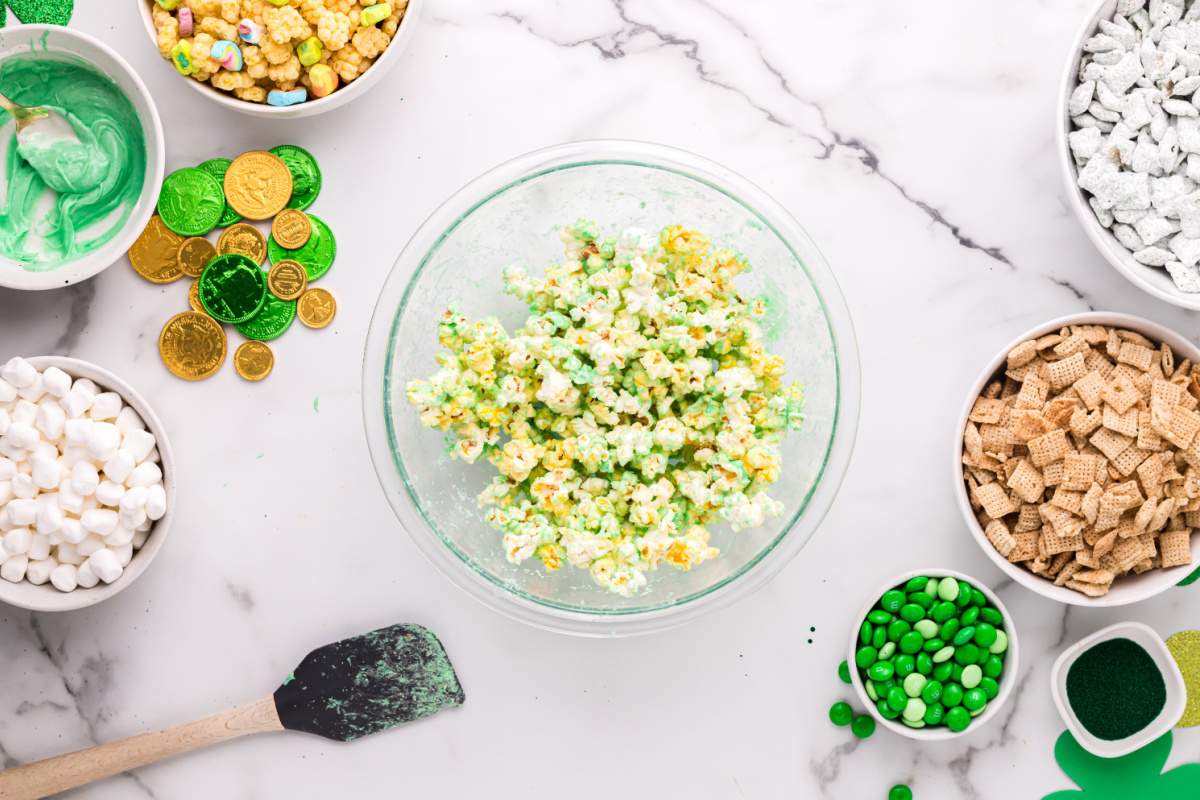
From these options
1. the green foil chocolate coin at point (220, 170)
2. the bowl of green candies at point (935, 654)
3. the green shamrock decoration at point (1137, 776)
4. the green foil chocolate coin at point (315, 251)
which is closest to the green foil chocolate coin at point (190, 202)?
the green foil chocolate coin at point (220, 170)

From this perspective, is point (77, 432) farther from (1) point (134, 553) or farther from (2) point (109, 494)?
(1) point (134, 553)

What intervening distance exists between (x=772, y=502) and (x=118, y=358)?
3.68 feet

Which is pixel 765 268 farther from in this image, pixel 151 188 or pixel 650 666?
pixel 151 188

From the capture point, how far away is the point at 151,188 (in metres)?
1.51

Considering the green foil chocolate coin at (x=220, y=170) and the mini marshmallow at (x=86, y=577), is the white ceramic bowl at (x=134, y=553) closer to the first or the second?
the mini marshmallow at (x=86, y=577)

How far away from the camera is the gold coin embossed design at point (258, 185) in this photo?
1.59 metres

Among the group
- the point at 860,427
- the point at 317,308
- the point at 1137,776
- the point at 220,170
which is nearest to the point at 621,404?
the point at 860,427

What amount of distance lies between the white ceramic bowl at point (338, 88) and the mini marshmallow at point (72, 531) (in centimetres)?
68

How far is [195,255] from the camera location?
1.61 metres

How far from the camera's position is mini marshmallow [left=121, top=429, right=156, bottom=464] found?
150 cm

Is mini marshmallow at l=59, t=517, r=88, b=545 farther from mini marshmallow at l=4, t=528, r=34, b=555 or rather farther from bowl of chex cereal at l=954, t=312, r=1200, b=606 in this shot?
bowl of chex cereal at l=954, t=312, r=1200, b=606

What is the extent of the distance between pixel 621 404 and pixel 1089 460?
0.72 meters

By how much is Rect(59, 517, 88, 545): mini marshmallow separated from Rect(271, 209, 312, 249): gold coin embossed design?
1.78ft

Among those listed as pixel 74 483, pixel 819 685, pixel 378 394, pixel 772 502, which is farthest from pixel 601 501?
pixel 74 483
